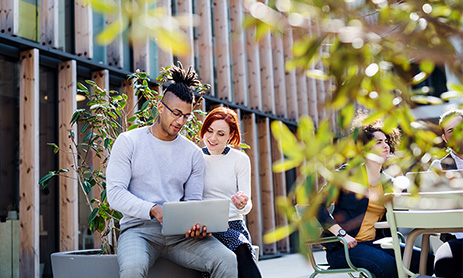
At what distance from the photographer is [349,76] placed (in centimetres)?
65

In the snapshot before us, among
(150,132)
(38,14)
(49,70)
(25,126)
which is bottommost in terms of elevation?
(150,132)

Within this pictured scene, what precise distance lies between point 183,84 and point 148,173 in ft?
1.92

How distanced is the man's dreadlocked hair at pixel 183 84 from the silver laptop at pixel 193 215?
2.19ft

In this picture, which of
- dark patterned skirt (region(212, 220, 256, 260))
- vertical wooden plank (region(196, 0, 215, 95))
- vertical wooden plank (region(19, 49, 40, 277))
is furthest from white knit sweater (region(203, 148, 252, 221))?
vertical wooden plank (region(196, 0, 215, 95))

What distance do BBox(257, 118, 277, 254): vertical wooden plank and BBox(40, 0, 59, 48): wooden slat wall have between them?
398cm

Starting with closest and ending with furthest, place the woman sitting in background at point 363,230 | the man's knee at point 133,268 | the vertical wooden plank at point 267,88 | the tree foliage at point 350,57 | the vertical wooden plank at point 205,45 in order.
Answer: the tree foliage at point 350,57
the man's knee at point 133,268
the woman sitting in background at point 363,230
the vertical wooden plank at point 205,45
the vertical wooden plank at point 267,88

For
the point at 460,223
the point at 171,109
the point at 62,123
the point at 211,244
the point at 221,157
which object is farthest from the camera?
the point at 62,123

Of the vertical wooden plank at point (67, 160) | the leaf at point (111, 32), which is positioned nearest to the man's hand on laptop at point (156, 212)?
the leaf at point (111, 32)

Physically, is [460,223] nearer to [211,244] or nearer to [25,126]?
[211,244]

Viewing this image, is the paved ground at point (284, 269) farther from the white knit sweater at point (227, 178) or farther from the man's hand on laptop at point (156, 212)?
the man's hand on laptop at point (156, 212)

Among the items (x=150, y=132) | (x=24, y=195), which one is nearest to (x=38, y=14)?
(x=24, y=195)

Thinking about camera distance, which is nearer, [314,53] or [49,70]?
[314,53]

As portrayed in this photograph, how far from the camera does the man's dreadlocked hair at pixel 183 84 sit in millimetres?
2848

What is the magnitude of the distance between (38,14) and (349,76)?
491 cm
